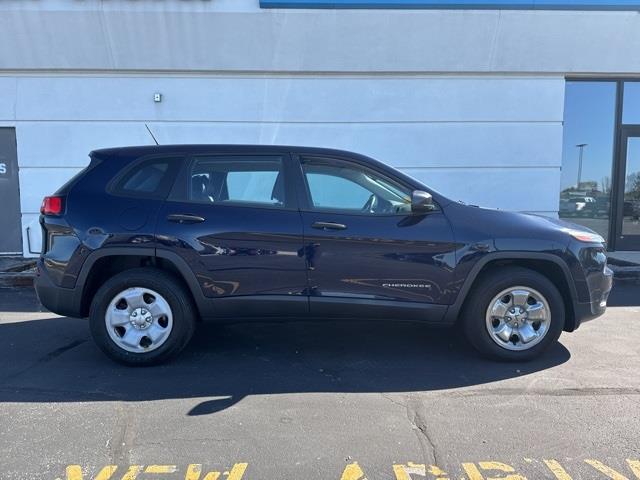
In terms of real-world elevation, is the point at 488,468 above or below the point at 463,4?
below

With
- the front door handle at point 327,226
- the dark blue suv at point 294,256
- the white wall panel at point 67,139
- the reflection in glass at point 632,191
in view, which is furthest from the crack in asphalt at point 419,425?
the reflection in glass at point 632,191

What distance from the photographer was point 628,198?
9984 millimetres

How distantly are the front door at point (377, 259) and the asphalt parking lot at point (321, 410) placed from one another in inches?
21.7

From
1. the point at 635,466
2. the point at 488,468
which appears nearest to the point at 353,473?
the point at 488,468

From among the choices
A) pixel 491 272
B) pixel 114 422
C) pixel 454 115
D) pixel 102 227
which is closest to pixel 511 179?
pixel 454 115

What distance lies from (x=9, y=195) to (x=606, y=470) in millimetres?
10125

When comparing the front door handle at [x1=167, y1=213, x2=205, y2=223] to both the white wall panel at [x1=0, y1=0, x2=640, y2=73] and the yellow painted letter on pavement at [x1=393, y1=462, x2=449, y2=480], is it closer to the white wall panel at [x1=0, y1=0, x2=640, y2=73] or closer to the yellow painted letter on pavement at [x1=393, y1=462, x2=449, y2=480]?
the yellow painted letter on pavement at [x1=393, y1=462, x2=449, y2=480]

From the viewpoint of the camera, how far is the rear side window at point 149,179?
4059 mm

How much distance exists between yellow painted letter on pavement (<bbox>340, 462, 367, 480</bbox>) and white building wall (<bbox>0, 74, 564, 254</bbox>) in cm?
711

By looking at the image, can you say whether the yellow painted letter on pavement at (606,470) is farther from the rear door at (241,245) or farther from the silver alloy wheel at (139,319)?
the silver alloy wheel at (139,319)

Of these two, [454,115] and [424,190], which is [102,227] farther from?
[454,115]

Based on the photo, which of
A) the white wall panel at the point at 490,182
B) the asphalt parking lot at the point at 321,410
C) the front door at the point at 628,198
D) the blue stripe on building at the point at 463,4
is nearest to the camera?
the asphalt parking lot at the point at 321,410

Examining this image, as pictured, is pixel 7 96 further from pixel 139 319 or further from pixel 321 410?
pixel 321 410

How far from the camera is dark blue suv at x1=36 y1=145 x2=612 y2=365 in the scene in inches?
155
